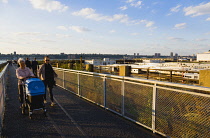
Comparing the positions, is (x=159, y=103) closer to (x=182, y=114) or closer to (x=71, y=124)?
(x=182, y=114)

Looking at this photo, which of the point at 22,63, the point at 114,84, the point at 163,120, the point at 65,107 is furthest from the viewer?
the point at 65,107

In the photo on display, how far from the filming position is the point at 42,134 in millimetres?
4473

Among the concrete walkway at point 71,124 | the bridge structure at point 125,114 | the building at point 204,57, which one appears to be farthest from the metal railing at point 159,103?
the building at point 204,57

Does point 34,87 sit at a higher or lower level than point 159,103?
higher

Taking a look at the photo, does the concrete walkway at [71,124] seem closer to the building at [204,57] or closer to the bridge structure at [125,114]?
the bridge structure at [125,114]

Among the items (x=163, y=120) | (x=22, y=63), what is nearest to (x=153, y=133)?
(x=163, y=120)

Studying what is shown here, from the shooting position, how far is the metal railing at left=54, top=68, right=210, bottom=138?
3.60 meters

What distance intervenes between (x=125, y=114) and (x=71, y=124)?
189 cm

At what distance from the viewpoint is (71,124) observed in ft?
16.8

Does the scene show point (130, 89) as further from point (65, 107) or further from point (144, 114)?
point (65, 107)

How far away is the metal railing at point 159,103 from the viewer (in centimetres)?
360

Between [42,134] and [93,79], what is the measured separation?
11.6 feet

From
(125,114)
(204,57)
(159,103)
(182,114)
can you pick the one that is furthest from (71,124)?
(204,57)

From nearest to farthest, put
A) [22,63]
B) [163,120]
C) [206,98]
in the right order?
[206,98], [163,120], [22,63]
